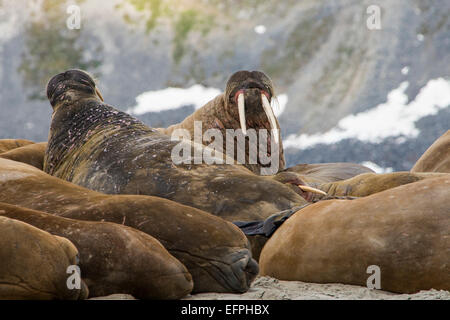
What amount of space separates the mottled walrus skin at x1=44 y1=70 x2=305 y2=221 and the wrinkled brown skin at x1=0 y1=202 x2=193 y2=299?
124 centimetres

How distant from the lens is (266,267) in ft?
10.7

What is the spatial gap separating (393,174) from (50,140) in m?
2.94

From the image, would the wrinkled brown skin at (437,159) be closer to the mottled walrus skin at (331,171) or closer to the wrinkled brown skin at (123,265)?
the mottled walrus skin at (331,171)

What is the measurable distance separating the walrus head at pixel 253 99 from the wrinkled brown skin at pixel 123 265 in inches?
166

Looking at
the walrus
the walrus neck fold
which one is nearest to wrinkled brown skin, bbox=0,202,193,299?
the walrus

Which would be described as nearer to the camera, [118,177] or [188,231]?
[188,231]

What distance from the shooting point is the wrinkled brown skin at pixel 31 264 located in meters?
2.13

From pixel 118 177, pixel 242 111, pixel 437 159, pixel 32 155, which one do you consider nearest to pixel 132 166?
pixel 118 177

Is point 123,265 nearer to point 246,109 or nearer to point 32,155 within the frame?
point 32,155

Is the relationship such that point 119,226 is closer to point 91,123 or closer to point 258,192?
point 258,192

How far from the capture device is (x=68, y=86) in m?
5.85

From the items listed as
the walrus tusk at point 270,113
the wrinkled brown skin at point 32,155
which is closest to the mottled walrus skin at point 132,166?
the wrinkled brown skin at point 32,155

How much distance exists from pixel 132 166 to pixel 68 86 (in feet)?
6.22
